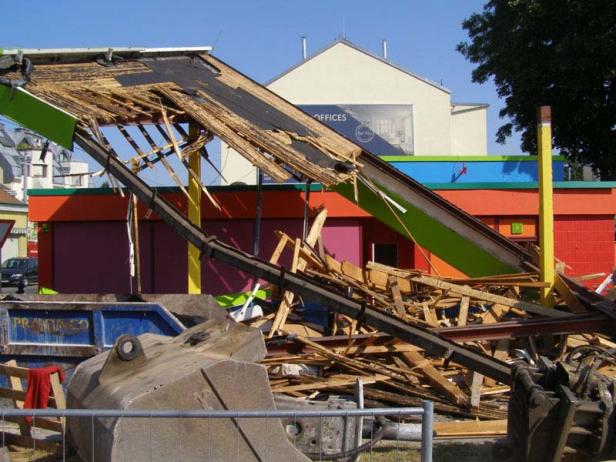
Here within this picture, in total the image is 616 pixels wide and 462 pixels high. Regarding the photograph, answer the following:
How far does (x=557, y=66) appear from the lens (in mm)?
26125

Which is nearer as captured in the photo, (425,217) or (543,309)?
(543,309)

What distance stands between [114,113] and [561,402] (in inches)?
288

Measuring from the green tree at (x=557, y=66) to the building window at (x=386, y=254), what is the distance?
14.0m

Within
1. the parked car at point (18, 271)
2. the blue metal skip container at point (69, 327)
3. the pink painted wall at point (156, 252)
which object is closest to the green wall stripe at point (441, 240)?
the pink painted wall at point (156, 252)

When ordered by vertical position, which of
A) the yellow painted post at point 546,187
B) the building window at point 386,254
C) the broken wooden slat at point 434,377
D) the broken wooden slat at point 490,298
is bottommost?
the broken wooden slat at point 434,377

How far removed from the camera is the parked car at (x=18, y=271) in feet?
116

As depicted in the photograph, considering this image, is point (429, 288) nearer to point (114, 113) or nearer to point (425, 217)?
point (425, 217)

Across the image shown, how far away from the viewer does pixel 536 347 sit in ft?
33.4

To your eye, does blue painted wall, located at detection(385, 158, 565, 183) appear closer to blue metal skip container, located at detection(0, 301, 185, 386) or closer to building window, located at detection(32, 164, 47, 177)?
building window, located at detection(32, 164, 47, 177)

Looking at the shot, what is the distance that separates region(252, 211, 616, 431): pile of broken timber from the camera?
28.6ft

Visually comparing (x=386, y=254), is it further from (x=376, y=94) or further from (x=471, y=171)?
(x=376, y=94)

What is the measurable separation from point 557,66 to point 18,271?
2839 centimetres

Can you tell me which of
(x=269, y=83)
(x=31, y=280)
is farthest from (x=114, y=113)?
(x=269, y=83)

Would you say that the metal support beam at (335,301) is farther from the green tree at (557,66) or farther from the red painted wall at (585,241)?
the green tree at (557,66)
